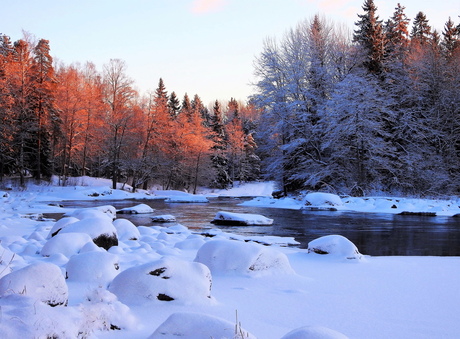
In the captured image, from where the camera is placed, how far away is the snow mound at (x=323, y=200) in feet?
69.8

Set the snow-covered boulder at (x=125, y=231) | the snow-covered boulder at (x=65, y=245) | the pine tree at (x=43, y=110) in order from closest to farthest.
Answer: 1. the snow-covered boulder at (x=65, y=245)
2. the snow-covered boulder at (x=125, y=231)
3. the pine tree at (x=43, y=110)

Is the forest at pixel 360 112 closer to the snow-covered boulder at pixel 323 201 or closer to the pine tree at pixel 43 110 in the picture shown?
the snow-covered boulder at pixel 323 201

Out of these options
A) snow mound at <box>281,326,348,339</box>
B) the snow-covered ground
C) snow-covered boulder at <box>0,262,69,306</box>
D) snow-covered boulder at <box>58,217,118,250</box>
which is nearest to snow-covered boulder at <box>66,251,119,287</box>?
the snow-covered ground

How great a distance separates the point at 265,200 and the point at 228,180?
26.0 meters

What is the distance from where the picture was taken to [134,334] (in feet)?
9.51

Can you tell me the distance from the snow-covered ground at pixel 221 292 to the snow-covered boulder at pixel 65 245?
0.02 m

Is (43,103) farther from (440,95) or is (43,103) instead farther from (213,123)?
(440,95)

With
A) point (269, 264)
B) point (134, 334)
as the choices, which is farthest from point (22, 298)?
point (269, 264)

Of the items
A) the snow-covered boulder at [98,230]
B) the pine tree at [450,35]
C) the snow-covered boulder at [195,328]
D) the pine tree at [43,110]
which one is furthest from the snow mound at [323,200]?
the pine tree at [450,35]

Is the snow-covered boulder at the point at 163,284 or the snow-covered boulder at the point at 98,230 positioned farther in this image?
the snow-covered boulder at the point at 98,230

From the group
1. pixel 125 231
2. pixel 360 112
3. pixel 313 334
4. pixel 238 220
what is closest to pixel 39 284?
pixel 313 334

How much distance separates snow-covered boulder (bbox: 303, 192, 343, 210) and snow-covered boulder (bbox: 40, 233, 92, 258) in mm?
16454

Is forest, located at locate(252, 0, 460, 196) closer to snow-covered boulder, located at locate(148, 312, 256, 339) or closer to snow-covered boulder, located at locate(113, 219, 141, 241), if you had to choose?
snow-covered boulder, located at locate(113, 219, 141, 241)

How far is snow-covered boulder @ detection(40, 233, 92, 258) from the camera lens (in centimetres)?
597
